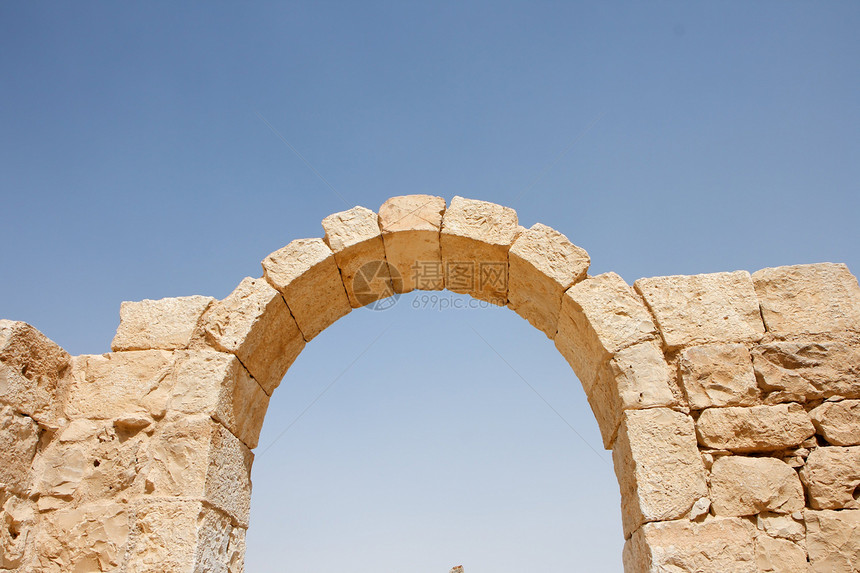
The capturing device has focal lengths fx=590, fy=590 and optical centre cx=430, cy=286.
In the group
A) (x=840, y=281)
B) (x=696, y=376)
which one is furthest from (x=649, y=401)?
(x=840, y=281)

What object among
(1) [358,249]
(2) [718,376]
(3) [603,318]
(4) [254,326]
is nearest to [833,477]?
(2) [718,376]

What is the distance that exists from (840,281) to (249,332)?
158 inches

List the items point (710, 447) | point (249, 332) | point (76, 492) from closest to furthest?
point (710, 447)
point (76, 492)
point (249, 332)

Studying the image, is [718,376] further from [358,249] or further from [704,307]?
[358,249]

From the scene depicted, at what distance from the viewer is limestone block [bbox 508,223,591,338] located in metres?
4.18

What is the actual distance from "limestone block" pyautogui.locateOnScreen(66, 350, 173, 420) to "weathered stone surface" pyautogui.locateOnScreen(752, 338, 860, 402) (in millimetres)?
3868

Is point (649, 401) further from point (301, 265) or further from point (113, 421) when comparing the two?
point (113, 421)

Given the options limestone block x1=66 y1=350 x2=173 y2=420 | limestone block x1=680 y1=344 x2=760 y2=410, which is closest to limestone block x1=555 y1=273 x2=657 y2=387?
limestone block x1=680 y1=344 x2=760 y2=410

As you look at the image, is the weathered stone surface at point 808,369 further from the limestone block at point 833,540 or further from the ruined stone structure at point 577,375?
the limestone block at point 833,540

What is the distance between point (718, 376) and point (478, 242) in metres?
1.85

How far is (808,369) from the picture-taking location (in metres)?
3.65

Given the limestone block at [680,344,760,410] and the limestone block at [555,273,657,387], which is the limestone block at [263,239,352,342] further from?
the limestone block at [680,344,760,410]

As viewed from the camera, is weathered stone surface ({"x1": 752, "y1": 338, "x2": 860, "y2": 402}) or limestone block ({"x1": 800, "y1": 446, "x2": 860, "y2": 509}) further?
weathered stone surface ({"x1": 752, "y1": 338, "x2": 860, "y2": 402})

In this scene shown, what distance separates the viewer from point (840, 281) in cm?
392
